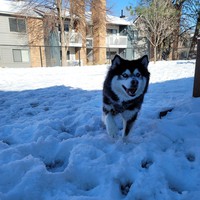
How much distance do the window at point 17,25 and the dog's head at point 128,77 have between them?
24023 millimetres

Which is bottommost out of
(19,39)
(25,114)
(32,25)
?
(25,114)

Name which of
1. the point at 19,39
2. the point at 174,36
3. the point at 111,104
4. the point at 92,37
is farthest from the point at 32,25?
the point at 111,104

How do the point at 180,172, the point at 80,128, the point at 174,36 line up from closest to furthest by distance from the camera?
1. the point at 180,172
2. the point at 80,128
3. the point at 174,36

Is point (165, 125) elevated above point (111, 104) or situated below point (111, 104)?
below

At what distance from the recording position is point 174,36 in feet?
87.5

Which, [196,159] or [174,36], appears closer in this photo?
[196,159]

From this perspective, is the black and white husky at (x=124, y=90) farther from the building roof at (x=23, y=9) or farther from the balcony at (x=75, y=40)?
the balcony at (x=75, y=40)

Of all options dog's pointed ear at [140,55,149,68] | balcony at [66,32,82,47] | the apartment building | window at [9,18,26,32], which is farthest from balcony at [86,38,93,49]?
dog's pointed ear at [140,55,149,68]

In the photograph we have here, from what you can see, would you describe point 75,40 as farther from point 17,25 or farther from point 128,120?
point 128,120

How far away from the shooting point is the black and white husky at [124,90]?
2693 mm

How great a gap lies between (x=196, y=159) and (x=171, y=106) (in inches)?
69.5

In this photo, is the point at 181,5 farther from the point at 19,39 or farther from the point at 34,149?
the point at 34,149

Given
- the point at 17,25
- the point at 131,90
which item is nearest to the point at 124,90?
Answer: the point at 131,90

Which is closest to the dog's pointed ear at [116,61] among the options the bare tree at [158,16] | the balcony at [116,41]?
the bare tree at [158,16]
